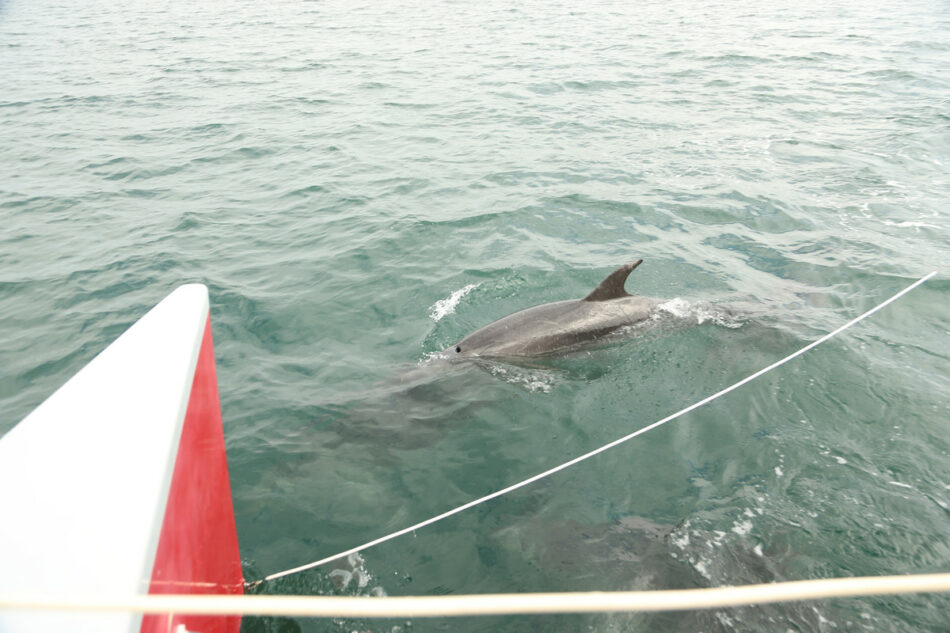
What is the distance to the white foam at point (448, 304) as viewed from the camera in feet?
27.2

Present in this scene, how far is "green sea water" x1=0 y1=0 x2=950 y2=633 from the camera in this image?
16.1ft

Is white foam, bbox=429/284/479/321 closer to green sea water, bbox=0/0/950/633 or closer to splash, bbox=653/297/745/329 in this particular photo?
green sea water, bbox=0/0/950/633

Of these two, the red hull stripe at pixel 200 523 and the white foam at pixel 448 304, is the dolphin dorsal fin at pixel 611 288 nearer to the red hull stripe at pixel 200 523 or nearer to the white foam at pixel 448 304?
the white foam at pixel 448 304

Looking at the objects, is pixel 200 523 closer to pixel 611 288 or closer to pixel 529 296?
pixel 611 288

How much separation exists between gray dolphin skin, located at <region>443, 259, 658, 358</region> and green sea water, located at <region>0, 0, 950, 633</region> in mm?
237

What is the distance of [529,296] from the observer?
874cm

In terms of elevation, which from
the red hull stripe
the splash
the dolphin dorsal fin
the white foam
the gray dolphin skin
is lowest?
the white foam

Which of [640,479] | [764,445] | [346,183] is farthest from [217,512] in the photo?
[346,183]

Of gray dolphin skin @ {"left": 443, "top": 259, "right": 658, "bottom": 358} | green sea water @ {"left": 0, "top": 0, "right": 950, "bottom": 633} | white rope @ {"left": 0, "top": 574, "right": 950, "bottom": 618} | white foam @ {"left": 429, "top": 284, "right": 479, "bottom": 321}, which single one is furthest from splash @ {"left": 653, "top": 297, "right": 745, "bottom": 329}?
white rope @ {"left": 0, "top": 574, "right": 950, "bottom": 618}

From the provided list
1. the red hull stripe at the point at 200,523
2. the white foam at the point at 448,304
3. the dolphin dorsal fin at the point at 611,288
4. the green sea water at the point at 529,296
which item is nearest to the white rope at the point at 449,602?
the red hull stripe at the point at 200,523

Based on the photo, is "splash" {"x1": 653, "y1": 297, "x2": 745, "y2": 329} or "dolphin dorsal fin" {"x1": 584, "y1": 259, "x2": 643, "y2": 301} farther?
"splash" {"x1": 653, "y1": 297, "x2": 745, "y2": 329}

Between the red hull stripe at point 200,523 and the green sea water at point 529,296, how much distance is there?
2.32 ft

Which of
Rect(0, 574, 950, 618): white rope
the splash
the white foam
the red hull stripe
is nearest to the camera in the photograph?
Rect(0, 574, 950, 618): white rope

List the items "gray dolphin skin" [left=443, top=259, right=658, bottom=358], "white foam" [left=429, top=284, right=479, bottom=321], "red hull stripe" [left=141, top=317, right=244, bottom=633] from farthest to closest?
1. "white foam" [left=429, top=284, right=479, bottom=321]
2. "gray dolphin skin" [left=443, top=259, right=658, bottom=358]
3. "red hull stripe" [left=141, top=317, right=244, bottom=633]
